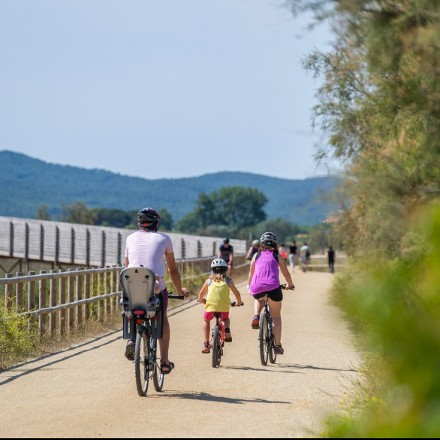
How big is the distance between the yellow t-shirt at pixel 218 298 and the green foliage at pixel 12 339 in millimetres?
2800

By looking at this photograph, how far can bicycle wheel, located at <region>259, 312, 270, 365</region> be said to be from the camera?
14.4 metres

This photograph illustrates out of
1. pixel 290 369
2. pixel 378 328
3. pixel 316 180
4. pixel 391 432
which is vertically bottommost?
pixel 290 369

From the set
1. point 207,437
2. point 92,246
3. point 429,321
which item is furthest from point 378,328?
point 92,246

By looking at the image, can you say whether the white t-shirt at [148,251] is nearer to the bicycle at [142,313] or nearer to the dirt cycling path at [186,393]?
the bicycle at [142,313]

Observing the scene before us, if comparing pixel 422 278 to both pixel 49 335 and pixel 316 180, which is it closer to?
pixel 316 180

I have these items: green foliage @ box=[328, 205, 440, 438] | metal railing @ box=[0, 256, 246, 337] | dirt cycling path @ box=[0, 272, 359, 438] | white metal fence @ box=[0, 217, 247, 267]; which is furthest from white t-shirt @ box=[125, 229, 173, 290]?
white metal fence @ box=[0, 217, 247, 267]

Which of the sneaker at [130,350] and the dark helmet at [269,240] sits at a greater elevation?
the dark helmet at [269,240]

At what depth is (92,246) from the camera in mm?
73938

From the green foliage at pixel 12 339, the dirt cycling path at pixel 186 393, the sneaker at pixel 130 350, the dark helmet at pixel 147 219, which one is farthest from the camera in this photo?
the green foliage at pixel 12 339

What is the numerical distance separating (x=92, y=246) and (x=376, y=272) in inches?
2804

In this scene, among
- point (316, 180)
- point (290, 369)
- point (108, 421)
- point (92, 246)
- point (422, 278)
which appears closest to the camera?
point (422, 278)

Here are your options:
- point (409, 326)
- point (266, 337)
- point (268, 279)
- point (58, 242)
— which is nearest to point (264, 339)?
point (266, 337)

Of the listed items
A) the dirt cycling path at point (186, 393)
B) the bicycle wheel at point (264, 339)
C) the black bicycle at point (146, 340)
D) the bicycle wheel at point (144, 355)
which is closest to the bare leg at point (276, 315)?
the bicycle wheel at point (264, 339)

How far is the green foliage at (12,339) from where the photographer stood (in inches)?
592
